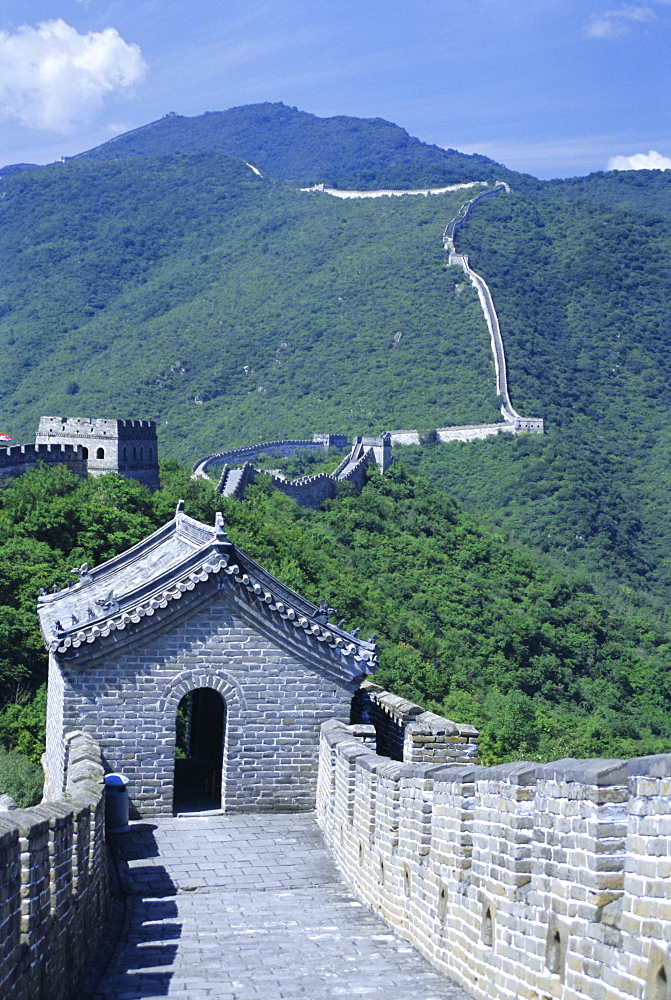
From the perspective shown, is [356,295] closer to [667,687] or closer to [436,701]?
[667,687]

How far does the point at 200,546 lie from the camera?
20.3 metres

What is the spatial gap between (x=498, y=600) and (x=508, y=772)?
56.6 metres

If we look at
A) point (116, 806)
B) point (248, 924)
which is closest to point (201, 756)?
point (116, 806)

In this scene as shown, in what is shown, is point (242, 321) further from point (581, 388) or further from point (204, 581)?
point (204, 581)

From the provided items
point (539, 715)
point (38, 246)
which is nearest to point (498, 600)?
point (539, 715)

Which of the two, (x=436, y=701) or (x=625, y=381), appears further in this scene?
(x=625, y=381)

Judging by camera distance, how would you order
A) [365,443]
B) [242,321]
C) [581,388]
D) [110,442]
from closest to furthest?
1. [110,442]
2. [365,443]
3. [581,388]
4. [242,321]

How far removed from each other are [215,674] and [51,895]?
8.34 m

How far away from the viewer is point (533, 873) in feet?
29.9

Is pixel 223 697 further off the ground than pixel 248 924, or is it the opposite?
pixel 223 697

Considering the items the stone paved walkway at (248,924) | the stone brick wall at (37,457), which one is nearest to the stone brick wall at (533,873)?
the stone paved walkway at (248,924)

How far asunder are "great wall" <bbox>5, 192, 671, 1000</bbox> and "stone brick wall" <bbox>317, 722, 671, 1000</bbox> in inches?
0.8

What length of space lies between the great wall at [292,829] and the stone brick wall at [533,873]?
2 centimetres

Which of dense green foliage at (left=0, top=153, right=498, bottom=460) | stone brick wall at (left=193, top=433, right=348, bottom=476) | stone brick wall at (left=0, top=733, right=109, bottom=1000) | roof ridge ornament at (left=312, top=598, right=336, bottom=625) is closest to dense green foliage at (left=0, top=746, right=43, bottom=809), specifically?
roof ridge ornament at (left=312, top=598, right=336, bottom=625)
